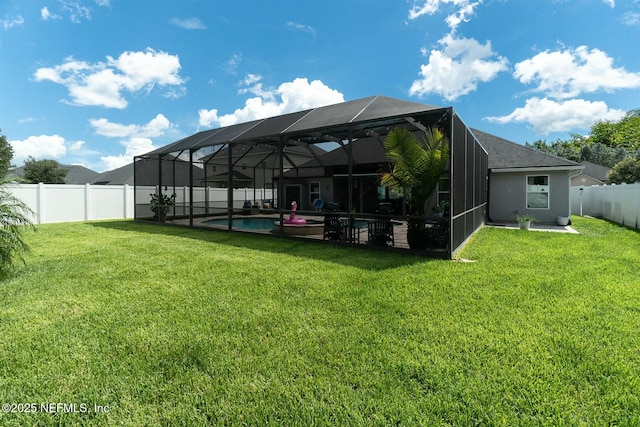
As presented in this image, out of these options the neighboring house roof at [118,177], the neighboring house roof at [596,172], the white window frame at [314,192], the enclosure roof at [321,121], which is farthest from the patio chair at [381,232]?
the neighboring house roof at [596,172]

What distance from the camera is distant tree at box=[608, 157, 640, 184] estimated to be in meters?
23.6

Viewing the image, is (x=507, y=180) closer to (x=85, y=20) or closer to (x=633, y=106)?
(x=85, y=20)

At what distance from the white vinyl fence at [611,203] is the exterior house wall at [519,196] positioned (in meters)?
1.86

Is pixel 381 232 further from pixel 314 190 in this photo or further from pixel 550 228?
pixel 314 190

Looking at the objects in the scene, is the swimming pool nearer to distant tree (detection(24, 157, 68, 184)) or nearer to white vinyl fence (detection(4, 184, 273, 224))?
white vinyl fence (detection(4, 184, 273, 224))

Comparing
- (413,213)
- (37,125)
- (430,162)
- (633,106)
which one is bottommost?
(413,213)

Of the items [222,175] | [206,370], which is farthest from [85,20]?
[206,370]

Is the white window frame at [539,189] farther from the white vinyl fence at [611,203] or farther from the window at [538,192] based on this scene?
the white vinyl fence at [611,203]

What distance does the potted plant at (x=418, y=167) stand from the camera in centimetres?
689

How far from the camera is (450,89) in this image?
65.3 ft

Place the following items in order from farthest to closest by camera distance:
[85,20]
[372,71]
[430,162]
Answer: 1. [372,71]
2. [85,20]
3. [430,162]

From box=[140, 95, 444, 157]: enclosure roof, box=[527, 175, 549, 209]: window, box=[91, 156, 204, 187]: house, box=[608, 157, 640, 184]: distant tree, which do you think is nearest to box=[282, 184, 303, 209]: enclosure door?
box=[91, 156, 204, 187]: house

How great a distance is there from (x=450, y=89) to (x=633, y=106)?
39879 mm

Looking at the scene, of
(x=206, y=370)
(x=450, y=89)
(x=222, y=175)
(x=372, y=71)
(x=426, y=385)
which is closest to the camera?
(x=426, y=385)
